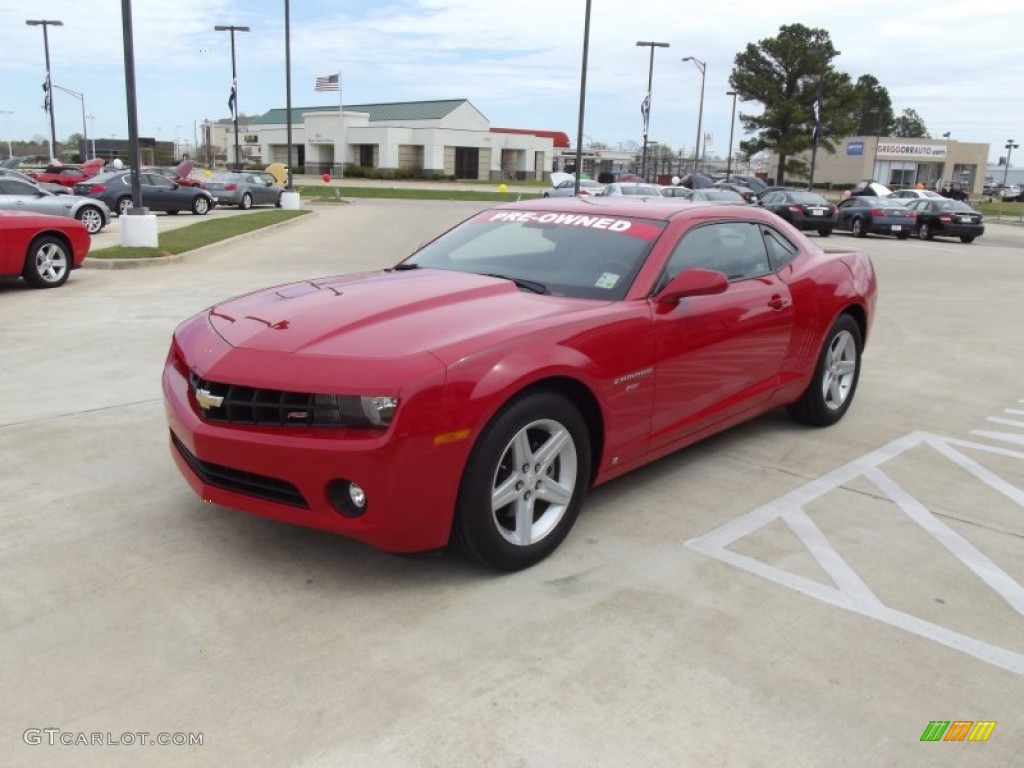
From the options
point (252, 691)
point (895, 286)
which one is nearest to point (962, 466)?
point (252, 691)

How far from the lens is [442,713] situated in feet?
8.86

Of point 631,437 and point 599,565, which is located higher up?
point 631,437

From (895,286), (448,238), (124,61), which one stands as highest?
(124,61)

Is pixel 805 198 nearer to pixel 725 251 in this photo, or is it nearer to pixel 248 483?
pixel 725 251

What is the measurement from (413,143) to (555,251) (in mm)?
79966

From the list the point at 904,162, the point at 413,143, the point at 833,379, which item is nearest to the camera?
the point at 833,379

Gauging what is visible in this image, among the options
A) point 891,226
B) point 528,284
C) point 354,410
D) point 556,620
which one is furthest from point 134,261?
point 891,226

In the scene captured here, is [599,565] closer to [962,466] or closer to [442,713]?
[442,713]

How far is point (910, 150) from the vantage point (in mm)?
86250

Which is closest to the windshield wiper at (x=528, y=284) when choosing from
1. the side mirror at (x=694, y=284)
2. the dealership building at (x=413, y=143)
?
the side mirror at (x=694, y=284)

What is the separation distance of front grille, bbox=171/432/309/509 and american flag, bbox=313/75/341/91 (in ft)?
174

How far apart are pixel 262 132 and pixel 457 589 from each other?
95.6 m

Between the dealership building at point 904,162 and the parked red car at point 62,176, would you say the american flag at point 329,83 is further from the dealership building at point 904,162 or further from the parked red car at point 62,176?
the dealership building at point 904,162

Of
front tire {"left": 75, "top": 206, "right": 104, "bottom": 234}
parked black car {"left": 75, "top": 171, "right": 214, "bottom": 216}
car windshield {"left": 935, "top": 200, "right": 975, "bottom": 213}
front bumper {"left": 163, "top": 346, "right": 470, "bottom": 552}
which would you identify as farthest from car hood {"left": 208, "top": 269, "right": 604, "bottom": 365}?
car windshield {"left": 935, "top": 200, "right": 975, "bottom": 213}
